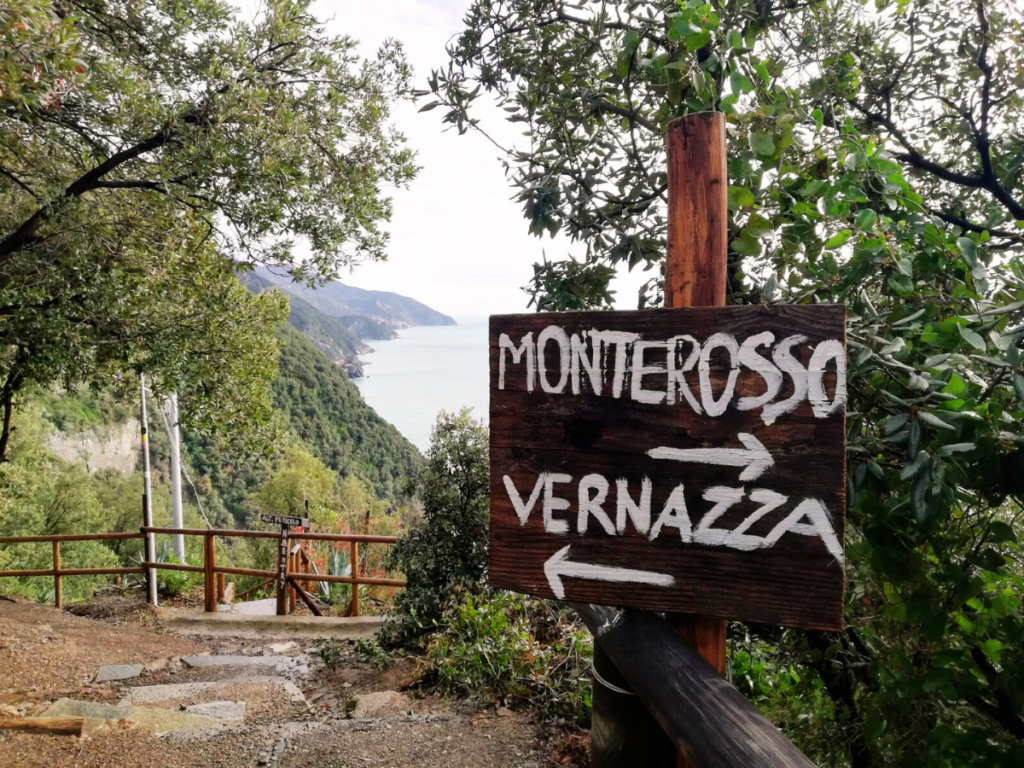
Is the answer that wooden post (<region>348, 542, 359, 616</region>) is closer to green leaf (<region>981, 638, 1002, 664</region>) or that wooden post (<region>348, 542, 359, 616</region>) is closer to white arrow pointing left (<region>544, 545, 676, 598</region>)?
white arrow pointing left (<region>544, 545, 676, 598</region>)

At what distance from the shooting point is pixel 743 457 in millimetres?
1033

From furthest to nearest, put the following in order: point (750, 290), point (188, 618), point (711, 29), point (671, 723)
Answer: point (188, 618) < point (750, 290) < point (711, 29) < point (671, 723)

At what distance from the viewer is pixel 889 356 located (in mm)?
1144

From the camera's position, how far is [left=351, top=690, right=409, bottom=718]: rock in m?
3.61

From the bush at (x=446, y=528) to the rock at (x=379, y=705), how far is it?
42.5 inches

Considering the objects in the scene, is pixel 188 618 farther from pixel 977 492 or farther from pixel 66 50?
pixel 977 492

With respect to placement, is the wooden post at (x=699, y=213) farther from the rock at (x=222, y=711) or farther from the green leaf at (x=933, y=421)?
the rock at (x=222, y=711)

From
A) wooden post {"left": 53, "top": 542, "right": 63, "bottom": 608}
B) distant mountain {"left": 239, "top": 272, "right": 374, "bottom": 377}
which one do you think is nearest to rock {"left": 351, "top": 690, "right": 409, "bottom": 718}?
wooden post {"left": 53, "top": 542, "right": 63, "bottom": 608}

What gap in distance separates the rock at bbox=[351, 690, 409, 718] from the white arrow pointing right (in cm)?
305

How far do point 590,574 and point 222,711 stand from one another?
4022mm

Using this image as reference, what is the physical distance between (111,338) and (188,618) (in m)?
3.73

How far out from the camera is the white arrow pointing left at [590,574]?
1104 mm

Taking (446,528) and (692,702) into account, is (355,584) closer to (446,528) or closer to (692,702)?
(446,528)

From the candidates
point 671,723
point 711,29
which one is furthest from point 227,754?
point 711,29
